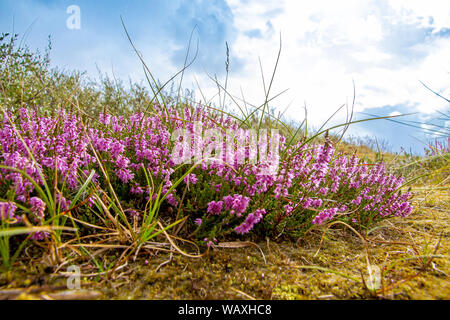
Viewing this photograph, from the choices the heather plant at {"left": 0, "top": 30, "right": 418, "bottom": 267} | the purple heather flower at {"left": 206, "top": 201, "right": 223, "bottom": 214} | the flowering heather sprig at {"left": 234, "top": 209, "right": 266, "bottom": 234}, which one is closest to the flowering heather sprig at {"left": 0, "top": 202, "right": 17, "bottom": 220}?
the heather plant at {"left": 0, "top": 30, "right": 418, "bottom": 267}

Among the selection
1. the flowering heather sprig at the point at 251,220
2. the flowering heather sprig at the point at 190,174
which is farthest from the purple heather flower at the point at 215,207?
the flowering heather sprig at the point at 251,220

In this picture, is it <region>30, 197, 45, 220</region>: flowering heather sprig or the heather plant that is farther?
the heather plant

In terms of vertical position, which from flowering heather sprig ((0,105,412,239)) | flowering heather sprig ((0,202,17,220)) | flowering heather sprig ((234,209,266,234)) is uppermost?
flowering heather sprig ((0,105,412,239))

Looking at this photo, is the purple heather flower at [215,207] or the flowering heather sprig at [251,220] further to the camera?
the purple heather flower at [215,207]

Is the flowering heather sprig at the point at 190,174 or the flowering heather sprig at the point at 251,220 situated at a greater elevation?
the flowering heather sprig at the point at 190,174

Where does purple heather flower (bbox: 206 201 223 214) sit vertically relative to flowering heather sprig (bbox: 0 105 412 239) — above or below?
below

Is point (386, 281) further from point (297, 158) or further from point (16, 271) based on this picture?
point (16, 271)

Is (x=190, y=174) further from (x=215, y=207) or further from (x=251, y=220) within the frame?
(x=251, y=220)

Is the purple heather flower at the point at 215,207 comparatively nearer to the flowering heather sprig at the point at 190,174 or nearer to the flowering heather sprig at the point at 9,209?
the flowering heather sprig at the point at 190,174

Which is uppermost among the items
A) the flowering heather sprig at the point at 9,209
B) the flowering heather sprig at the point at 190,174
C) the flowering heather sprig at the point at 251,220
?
the flowering heather sprig at the point at 190,174

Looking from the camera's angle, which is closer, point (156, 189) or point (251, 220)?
point (251, 220)

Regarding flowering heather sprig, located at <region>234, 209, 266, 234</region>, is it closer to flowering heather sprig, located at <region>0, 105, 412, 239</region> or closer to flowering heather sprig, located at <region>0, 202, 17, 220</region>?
flowering heather sprig, located at <region>0, 105, 412, 239</region>

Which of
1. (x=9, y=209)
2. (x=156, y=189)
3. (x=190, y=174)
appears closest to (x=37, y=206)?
(x=9, y=209)

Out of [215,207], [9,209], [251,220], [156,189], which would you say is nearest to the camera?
[9,209]
